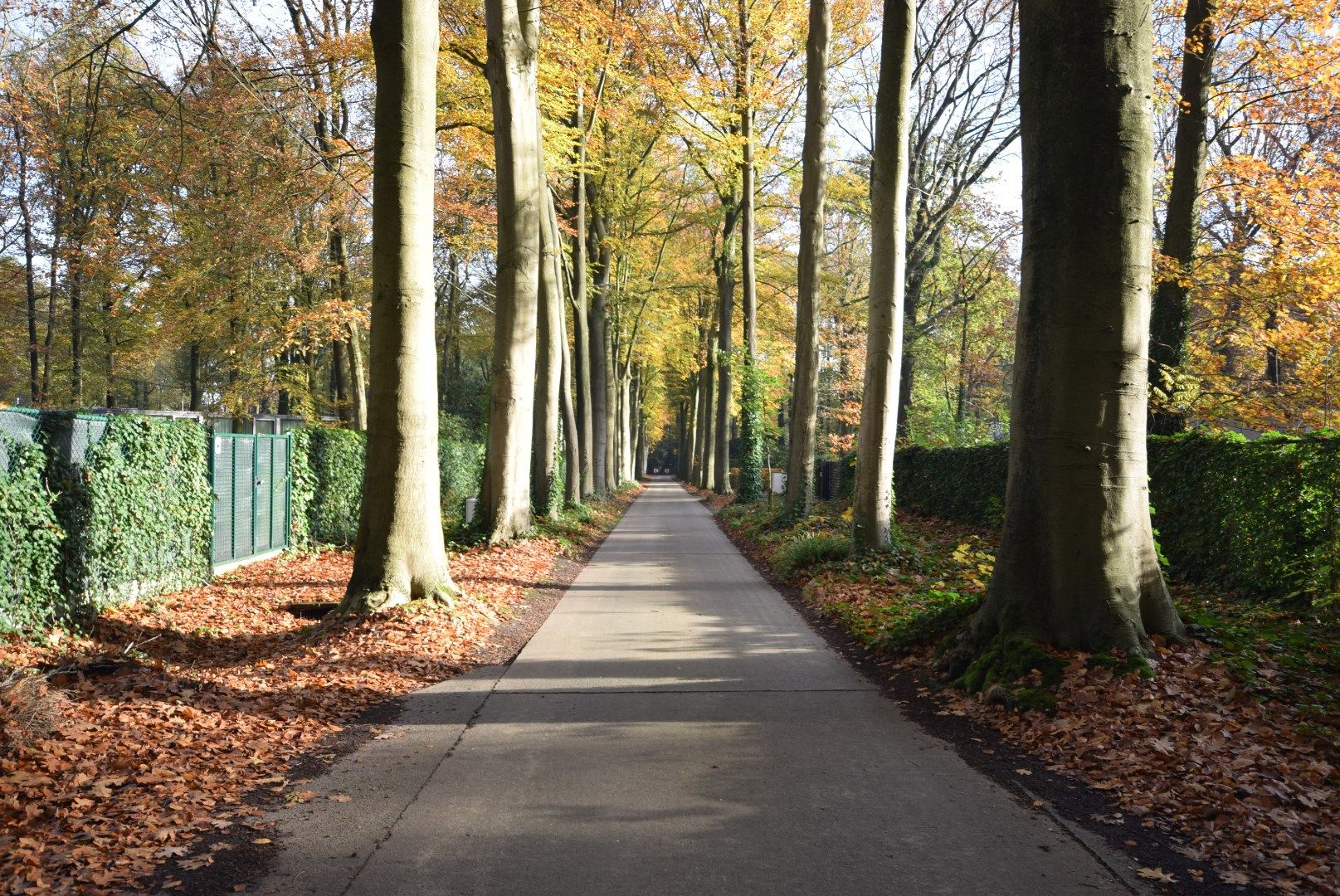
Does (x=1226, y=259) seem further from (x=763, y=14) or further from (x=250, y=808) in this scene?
(x=250, y=808)

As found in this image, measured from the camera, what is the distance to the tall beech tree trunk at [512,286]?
599 inches

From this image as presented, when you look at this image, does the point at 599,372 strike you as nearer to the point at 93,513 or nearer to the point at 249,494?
the point at 249,494

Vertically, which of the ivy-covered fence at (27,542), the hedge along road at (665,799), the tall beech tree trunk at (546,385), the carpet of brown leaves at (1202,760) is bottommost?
the hedge along road at (665,799)

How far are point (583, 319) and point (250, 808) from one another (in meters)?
22.2

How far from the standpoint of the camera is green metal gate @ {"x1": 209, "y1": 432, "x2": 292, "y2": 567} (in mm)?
12773

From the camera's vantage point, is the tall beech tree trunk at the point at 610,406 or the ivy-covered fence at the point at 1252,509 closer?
the ivy-covered fence at the point at 1252,509

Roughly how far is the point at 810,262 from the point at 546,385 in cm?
618

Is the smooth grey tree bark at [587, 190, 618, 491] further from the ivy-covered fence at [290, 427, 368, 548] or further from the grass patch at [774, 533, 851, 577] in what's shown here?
the grass patch at [774, 533, 851, 577]

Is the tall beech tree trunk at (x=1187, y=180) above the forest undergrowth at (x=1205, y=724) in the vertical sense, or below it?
above

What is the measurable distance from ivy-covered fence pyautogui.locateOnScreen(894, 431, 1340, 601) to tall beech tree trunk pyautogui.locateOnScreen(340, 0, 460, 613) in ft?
28.5

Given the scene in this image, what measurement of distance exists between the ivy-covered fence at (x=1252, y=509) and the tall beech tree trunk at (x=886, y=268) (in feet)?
11.7

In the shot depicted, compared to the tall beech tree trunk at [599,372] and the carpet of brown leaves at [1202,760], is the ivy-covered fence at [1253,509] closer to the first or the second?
the carpet of brown leaves at [1202,760]

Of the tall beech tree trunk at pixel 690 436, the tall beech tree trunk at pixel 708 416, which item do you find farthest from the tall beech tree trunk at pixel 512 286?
the tall beech tree trunk at pixel 690 436

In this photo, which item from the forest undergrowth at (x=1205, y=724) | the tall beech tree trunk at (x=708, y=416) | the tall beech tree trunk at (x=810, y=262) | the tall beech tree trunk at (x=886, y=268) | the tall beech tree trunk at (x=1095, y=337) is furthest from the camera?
the tall beech tree trunk at (x=708, y=416)
